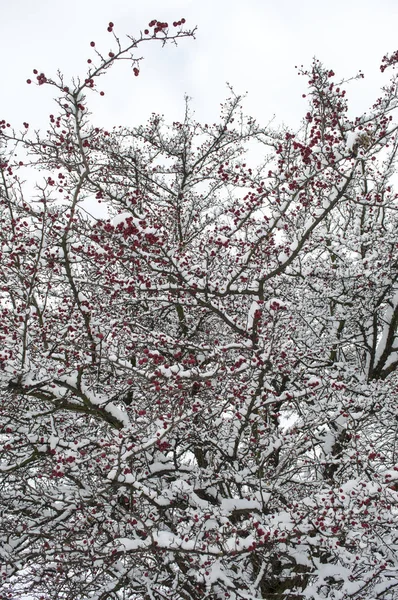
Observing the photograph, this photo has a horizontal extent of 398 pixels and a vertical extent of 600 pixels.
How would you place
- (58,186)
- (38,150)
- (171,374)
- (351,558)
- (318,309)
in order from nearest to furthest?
(171,374) < (351,558) < (38,150) < (58,186) < (318,309)

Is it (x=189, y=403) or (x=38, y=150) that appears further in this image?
(x=38, y=150)

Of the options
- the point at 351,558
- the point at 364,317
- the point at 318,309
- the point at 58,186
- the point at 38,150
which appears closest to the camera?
the point at 351,558

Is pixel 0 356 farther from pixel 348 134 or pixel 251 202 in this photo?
pixel 348 134

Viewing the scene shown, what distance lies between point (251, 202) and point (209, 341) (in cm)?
203

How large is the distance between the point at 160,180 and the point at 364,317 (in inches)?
183

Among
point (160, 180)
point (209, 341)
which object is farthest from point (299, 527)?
point (160, 180)

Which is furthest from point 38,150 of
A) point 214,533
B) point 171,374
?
point 214,533

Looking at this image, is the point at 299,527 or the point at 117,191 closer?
the point at 299,527

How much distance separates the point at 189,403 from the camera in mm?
5012

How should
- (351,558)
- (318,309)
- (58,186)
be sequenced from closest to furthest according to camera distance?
(351,558), (58,186), (318,309)

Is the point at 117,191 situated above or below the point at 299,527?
above

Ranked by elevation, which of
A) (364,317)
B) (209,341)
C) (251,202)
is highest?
(251,202)

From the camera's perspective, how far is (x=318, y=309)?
8875 mm

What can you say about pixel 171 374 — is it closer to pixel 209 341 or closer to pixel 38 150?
pixel 209 341
